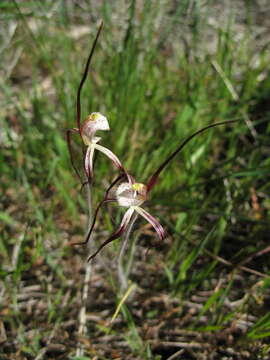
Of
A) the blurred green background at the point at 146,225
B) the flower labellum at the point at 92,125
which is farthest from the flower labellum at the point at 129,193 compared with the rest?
the blurred green background at the point at 146,225

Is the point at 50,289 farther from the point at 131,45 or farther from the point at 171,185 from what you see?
the point at 131,45

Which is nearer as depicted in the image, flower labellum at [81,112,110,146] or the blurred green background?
flower labellum at [81,112,110,146]

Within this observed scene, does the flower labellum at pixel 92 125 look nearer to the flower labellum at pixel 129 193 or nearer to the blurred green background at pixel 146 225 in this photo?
the flower labellum at pixel 129 193

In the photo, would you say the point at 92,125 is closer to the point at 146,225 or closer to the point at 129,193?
the point at 129,193

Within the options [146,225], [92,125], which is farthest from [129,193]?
[146,225]

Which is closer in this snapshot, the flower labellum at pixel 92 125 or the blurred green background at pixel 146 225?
the flower labellum at pixel 92 125

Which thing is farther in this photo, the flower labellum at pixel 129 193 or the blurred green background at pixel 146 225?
the blurred green background at pixel 146 225

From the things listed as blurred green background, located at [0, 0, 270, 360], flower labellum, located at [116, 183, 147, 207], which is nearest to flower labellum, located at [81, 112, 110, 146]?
flower labellum, located at [116, 183, 147, 207]

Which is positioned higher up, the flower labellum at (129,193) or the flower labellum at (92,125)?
the flower labellum at (92,125)

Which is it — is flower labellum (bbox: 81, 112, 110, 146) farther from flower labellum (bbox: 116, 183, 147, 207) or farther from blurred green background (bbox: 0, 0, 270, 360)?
blurred green background (bbox: 0, 0, 270, 360)
